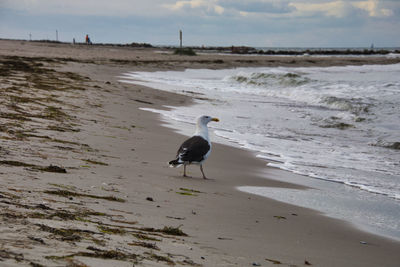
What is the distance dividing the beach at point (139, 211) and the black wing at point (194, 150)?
0.27 m

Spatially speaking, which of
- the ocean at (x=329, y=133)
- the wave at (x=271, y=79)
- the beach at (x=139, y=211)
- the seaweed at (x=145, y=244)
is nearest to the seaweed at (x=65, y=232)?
the beach at (x=139, y=211)

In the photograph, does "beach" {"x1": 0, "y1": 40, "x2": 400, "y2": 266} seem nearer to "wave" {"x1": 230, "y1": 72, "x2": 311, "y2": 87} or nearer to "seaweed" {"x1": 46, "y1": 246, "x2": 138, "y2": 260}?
"seaweed" {"x1": 46, "y1": 246, "x2": 138, "y2": 260}

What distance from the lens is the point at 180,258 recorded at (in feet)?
9.99

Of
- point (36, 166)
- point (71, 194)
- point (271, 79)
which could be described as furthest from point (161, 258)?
point (271, 79)

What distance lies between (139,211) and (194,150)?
2304 millimetres

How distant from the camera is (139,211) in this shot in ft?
13.5

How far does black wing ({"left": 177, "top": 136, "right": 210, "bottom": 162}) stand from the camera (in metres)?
6.23

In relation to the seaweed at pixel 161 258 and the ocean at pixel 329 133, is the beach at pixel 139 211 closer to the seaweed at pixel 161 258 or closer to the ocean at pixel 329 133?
the seaweed at pixel 161 258

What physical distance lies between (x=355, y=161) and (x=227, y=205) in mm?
4074

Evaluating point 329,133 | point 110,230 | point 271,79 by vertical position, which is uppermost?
point 271,79

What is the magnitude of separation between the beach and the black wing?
0.90 feet

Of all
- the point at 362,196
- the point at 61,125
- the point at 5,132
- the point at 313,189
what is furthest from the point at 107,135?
the point at 362,196

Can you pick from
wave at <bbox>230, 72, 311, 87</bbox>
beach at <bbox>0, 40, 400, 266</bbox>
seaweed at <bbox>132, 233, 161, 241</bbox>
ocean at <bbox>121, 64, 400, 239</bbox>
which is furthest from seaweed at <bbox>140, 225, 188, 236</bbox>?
wave at <bbox>230, 72, 311, 87</bbox>

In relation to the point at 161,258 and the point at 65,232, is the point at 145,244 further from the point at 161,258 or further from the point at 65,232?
the point at 65,232
